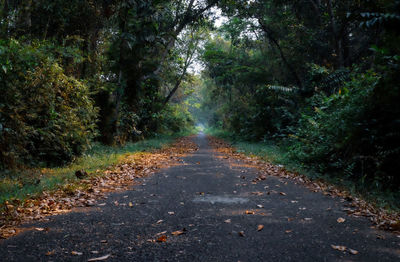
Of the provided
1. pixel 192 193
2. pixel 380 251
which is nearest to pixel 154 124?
pixel 192 193

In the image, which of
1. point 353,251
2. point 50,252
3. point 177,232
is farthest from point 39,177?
point 353,251

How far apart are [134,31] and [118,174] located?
821 centimetres

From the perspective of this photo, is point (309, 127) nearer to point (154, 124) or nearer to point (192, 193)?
point (192, 193)

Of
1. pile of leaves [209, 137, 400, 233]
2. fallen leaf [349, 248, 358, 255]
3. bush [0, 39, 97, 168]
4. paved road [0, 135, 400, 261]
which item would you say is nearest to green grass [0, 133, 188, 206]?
bush [0, 39, 97, 168]

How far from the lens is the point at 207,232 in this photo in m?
3.91

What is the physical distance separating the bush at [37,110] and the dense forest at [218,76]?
0.03m

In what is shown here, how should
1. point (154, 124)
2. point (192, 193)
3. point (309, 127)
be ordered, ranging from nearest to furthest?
→ 1. point (192, 193)
2. point (309, 127)
3. point (154, 124)

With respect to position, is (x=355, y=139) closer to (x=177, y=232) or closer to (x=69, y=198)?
(x=177, y=232)

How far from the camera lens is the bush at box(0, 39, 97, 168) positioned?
23.8 ft

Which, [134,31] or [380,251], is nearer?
[380,251]

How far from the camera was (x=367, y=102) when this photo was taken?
24.3 feet

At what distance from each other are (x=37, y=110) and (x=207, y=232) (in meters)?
6.52

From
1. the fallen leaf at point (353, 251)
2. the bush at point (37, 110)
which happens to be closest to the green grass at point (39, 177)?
the bush at point (37, 110)

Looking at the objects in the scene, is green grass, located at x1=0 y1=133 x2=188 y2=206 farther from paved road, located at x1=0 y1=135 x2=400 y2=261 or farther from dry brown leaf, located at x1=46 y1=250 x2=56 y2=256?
dry brown leaf, located at x1=46 y1=250 x2=56 y2=256
